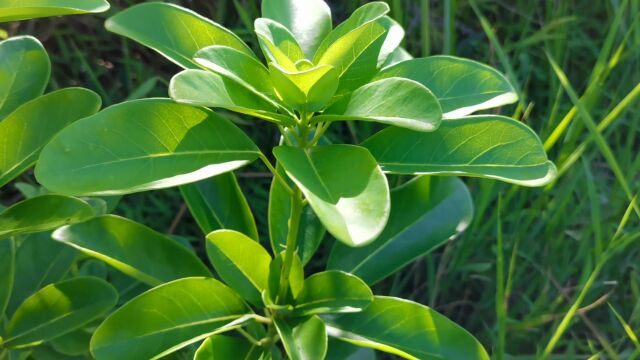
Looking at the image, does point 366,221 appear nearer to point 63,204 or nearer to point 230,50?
point 230,50

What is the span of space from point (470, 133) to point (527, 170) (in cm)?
10

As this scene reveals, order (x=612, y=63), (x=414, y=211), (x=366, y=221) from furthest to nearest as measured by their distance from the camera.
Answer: (x=612, y=63) < (x=414, y=211) < (x=366, y=221)

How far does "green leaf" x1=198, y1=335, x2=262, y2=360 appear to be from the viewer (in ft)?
3.71

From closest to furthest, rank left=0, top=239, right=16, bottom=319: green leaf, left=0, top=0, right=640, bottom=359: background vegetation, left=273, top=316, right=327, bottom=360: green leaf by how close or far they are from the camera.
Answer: left=273, top=316, right=327, bottom=360: green leaf < left=0, top=239, right=16, bottom=319: green leaf < left=0, top=0, right=640, bottom=359: background vegetation

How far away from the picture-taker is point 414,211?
1.39 m

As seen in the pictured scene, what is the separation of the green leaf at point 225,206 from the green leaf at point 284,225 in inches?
2.2

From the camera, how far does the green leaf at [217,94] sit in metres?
0.92

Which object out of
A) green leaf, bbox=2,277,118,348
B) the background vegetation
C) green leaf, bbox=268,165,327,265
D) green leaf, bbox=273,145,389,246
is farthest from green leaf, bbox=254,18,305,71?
the background vegetation

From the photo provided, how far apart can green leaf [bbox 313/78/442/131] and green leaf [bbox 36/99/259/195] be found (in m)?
0.13

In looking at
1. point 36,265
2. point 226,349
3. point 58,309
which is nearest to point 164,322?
point 226,349

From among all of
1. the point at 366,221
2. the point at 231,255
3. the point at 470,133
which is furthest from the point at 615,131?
the point at 366,221

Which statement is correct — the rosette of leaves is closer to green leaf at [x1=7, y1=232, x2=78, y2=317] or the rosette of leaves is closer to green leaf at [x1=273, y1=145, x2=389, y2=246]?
green leaf at [x1=7, y1=232, x2=78, y2=317]

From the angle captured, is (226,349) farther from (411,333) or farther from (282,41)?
(282,41)

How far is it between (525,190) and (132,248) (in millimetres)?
955
